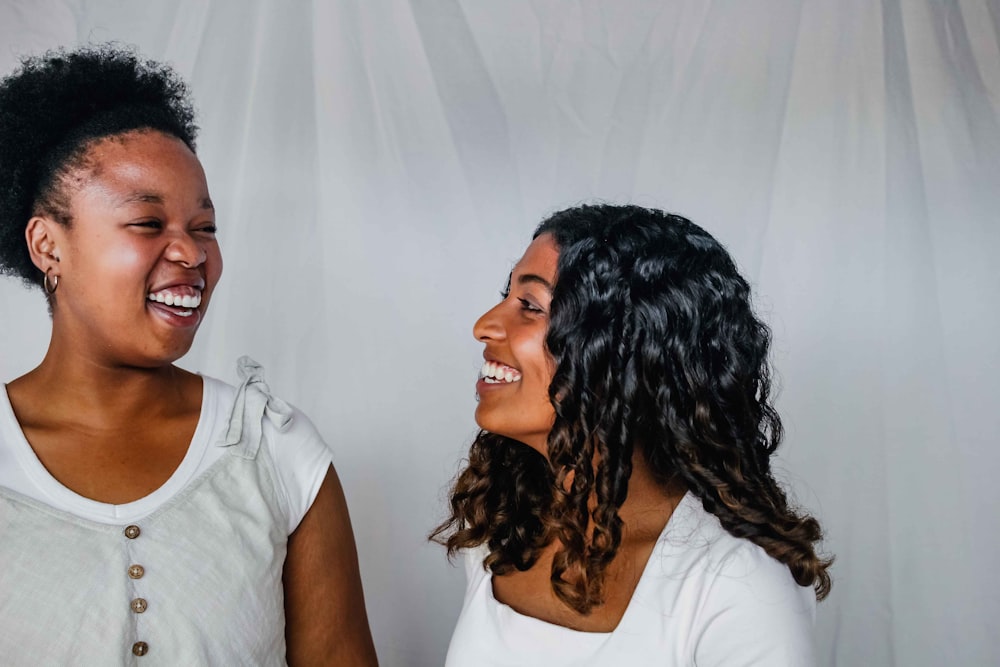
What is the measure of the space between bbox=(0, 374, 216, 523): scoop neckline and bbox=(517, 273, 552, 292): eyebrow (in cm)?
67

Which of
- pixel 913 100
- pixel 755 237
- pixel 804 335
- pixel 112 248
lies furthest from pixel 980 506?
pixel 112 248

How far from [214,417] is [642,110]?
5.47 feet

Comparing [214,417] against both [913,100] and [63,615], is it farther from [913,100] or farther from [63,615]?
[913,100]

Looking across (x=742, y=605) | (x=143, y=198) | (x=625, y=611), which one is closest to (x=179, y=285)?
(x=143, y=198)

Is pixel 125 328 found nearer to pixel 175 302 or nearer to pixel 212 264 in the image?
pixel 175 302

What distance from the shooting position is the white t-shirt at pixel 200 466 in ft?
6.04

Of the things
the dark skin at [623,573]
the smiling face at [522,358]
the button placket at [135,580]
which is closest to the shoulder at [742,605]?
the dark skin at [623,573]

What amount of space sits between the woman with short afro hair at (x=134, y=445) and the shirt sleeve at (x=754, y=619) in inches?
30.1

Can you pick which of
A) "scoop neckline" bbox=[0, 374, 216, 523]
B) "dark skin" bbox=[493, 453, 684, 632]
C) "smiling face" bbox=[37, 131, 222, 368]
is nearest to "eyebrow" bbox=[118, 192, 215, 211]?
"smiling face" bbox=[37, 131, 222, 368]

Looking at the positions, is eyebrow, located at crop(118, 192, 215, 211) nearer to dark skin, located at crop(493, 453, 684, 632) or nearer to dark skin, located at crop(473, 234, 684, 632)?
dark skin, located at crop(473, 234, 684, 632)

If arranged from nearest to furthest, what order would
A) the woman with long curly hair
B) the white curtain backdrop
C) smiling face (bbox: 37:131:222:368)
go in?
the woman with long curly hair < smiling face (bbox: 37:131:222:368) < the white curtain backdrop

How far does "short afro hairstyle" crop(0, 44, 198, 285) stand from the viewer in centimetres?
195

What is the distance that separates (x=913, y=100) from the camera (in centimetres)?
300

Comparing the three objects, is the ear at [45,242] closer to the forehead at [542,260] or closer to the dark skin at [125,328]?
the dark skin at [125,328]
